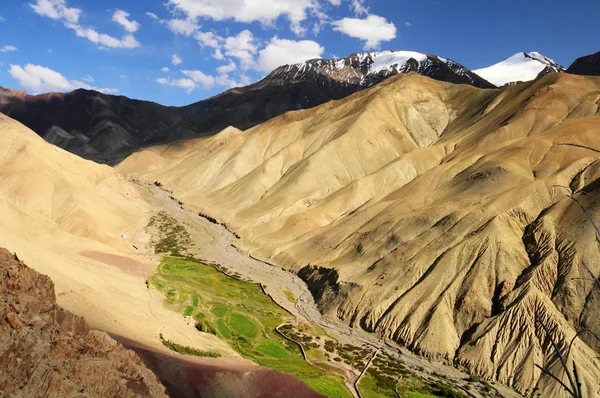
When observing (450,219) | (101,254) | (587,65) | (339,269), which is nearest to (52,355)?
(339,269)

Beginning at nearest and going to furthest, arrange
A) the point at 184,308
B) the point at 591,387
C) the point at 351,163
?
the point at 591,387, the point at 184,308, the point at 351,163

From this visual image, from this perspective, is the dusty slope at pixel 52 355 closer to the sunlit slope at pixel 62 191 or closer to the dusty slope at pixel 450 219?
the dusty slope at pixel 450 219

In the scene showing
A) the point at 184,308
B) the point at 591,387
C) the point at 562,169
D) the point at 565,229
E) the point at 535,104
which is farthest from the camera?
the point at 535,104

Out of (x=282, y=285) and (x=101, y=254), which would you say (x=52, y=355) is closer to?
(x=282, y=285)

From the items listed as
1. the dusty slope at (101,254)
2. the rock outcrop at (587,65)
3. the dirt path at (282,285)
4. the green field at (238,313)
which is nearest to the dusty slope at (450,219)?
the dirt path at (282,285)

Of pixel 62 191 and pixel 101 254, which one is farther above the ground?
pixel 62 191

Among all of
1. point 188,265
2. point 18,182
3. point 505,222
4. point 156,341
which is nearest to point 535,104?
point 505,222

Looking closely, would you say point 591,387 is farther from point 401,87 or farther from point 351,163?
point 401,87
